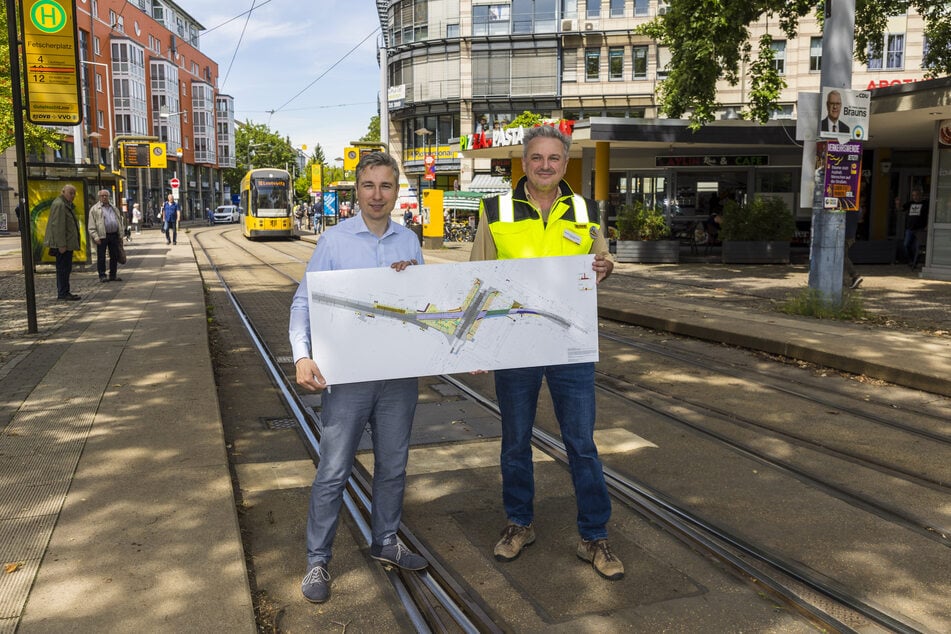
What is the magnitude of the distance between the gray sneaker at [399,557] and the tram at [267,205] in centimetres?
3670

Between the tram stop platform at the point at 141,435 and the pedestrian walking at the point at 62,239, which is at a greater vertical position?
the pedestrian walking at the point at 62,239

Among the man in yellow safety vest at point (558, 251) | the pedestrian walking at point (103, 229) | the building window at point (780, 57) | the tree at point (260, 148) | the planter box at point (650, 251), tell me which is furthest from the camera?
the tree at point (260, 148)

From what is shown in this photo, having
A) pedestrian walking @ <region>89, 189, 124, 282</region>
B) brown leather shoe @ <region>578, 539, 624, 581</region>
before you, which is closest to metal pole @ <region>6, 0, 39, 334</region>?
pedestrian walking @ <region>89, 189, 124, 282</region>

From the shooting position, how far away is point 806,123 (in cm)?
1141

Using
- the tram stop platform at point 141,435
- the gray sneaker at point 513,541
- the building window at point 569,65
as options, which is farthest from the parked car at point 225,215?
the gray sneaker at point 513,541

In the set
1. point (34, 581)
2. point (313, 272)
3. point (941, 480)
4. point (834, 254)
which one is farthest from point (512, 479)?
point (834, 254)

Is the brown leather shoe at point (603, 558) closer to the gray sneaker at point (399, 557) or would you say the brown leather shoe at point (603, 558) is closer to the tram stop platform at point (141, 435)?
the gray sneaker at point (399, 557)

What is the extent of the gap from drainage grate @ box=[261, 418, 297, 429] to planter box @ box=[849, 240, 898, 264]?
1836cm

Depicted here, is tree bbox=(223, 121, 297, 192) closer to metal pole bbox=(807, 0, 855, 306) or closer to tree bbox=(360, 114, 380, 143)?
tree bbox=(360, 114, 380, 143)

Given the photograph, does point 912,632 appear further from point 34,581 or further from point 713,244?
point 713,244

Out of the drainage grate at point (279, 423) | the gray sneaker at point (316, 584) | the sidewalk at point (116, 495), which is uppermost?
the sidewalk at point (116, 495)

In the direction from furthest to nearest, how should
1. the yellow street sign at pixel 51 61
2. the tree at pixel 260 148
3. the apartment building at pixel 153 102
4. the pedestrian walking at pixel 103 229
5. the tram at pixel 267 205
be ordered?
1. the tree at pixel 260 148
2. the apartment building at pixel 153 102
3. the tram at pixel 267 205
4. the pedestrian walking at pixel 103 229
5. the yellow street sign at pixel 51 61

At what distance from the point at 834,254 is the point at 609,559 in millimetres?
9235

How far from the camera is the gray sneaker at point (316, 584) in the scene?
3.46 metres
